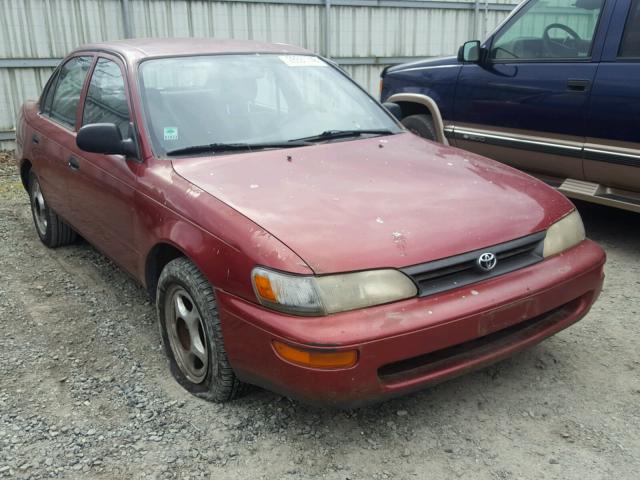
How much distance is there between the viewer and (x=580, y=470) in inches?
96.1

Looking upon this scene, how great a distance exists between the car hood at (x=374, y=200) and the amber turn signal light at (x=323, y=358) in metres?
0.30

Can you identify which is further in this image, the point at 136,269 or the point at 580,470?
the point at 136,269

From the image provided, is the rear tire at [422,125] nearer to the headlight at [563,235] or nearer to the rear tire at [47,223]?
the headlight at [563,235]

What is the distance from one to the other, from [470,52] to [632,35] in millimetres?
1360

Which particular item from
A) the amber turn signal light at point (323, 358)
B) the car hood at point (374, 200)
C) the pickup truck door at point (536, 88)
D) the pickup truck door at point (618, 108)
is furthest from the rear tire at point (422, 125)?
the amber turn signal light at point (323, 358)

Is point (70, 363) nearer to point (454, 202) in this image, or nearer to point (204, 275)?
point (204, 275)

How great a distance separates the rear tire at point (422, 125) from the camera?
587 cm

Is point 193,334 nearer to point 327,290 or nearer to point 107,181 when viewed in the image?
point 327,290

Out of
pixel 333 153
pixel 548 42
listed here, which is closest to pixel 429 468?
pixel 333 153

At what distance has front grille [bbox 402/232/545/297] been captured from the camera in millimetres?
2477

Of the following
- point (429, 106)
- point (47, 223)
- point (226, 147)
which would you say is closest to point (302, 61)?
point (226, 147)

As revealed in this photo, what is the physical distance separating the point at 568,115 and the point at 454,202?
2379 mm

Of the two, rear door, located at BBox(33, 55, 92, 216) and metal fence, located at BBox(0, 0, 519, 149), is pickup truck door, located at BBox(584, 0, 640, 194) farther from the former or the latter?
metal fence, located at BBox(0, 0, 519, 149)

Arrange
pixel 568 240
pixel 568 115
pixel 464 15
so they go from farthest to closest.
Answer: pixel 464 15
pixel 568 115
pixel 568 240
